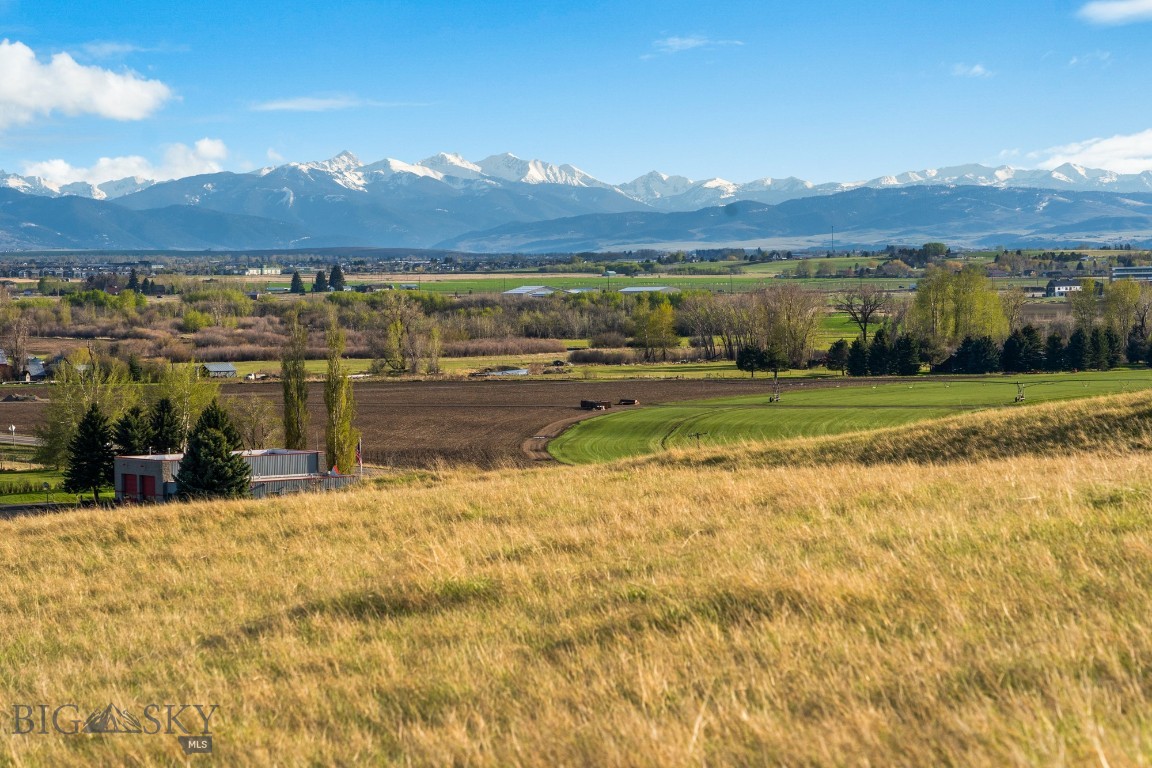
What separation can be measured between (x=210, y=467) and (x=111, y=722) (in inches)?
1484

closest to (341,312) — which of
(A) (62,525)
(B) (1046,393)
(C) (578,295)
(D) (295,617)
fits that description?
(C) (578,295)

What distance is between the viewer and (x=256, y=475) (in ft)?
172

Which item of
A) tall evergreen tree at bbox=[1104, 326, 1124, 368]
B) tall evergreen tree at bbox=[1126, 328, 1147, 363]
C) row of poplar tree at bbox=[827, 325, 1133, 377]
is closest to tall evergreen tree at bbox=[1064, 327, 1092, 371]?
row of poplar tree at bbox=[827, 325, 1133, 377]

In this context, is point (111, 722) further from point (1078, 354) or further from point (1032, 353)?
point (1078, 354)

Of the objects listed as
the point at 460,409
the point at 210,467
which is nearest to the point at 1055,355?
the point at 460,409

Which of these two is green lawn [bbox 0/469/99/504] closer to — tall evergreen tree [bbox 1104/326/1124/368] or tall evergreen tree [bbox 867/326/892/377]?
tall evergreen tree [bbox 867/326/892/377]

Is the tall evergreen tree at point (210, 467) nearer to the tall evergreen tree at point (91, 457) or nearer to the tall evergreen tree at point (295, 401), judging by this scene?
the tall evergreen tree at point (91, 457)

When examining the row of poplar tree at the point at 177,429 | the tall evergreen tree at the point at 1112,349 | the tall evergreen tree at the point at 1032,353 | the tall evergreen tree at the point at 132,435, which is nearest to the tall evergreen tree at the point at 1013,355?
the tall evergreen tree at the point at 1032,353

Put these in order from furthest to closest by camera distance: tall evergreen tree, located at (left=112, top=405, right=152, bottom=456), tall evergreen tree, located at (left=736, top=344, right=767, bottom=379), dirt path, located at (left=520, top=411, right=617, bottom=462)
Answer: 1. tall evergreen tree, located at (left=736, top=344, right=767, bottom=379)
2. dirt path, located at (left=520, top=411, right=617, bottom=462)
3. tall evergreen tree, located at (left=112, top=405, right=152, bottom=456)

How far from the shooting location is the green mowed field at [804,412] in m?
64.6

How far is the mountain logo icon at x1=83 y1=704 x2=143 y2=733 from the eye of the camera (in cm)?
806

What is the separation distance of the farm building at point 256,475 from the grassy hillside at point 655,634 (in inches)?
1316

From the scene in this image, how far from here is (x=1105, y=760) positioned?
5.20 meters

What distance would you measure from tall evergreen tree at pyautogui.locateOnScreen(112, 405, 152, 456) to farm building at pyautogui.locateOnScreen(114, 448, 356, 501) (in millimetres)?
3801
